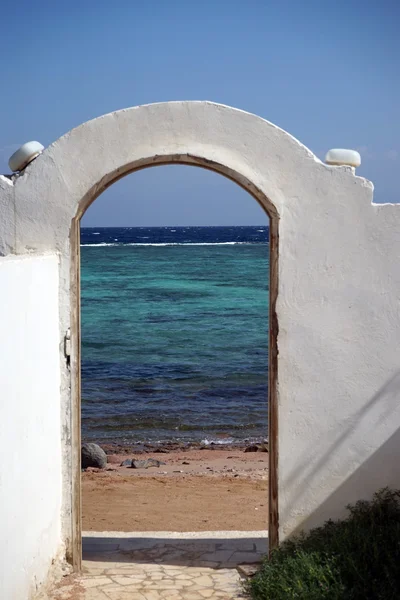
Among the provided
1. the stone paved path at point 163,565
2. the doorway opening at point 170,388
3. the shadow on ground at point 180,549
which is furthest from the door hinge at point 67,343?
the shadow on ground at point 180,549

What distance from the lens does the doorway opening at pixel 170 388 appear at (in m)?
7.99

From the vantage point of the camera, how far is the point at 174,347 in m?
22.6

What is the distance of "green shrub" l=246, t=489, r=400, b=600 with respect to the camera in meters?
5.13

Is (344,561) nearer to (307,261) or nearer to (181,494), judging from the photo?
(307,261)

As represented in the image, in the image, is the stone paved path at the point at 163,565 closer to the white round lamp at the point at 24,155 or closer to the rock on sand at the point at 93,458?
the white round lamp at the point at 24,155

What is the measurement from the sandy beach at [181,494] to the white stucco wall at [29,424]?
242 centimetres

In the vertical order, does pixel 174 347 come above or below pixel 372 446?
above

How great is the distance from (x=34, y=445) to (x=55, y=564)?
1101mm

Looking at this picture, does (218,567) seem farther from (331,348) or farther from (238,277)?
(238,277)

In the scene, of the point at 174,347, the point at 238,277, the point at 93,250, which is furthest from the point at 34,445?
the point at 93,250

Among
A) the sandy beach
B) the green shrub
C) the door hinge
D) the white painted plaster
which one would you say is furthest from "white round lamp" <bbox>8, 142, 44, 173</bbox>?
the sandy beach

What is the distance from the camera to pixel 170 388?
16703mm

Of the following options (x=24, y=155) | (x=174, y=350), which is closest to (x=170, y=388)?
(x=174, y=350)

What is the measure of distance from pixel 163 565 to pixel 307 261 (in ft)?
8.70
